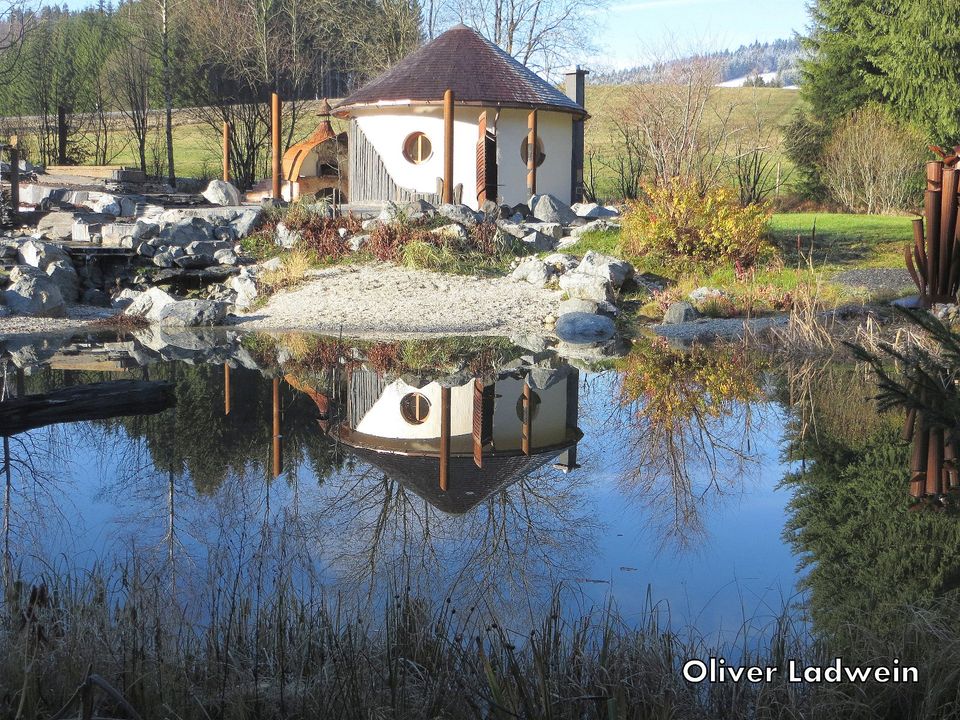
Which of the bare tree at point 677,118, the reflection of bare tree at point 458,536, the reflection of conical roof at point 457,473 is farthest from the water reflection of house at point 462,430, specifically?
the bare tree at point 677,118

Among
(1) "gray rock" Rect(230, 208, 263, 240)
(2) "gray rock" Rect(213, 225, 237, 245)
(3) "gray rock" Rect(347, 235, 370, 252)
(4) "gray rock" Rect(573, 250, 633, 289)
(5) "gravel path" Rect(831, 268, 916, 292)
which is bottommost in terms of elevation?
(5) "gravel path" Rect(831, 268, 916, 292)

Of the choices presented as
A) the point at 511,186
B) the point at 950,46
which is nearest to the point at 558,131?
the point at 511,186

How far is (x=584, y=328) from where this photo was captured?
47.5 feet

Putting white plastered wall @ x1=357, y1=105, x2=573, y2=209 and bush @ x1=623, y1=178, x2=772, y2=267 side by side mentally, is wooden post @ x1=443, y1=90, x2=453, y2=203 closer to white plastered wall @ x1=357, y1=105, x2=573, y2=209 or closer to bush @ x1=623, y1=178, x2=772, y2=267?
white plastered wall @ x1=357, y1=105, x2=573, y2=209

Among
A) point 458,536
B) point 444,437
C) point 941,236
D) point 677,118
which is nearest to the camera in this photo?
point 458,536

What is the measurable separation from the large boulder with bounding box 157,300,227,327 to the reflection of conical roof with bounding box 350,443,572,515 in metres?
8.57

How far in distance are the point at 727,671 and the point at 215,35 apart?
1359 inches

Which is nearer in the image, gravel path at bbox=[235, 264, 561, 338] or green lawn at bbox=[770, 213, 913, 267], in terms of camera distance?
gravel path at bbox=[235, 264, 561, 338]

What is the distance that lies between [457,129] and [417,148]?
1126mm

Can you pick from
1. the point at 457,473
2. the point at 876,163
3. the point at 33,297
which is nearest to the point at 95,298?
the point at 33,297

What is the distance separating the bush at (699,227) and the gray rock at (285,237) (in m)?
6.58

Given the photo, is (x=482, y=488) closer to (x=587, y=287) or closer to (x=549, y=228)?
(x=587, y=287)

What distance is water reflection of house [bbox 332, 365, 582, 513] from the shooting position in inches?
276

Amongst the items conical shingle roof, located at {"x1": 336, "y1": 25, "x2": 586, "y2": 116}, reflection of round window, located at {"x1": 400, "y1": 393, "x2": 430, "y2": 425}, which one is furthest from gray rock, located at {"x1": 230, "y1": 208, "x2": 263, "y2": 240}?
reflection of round window, located at {"x1": 400, "y1": 393, "x2": 430, "y2": 425}
